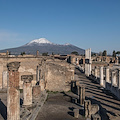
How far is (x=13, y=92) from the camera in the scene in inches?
297

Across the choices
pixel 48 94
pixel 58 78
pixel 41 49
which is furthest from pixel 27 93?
pixel 41 49

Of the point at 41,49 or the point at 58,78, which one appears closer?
the point at 58,78

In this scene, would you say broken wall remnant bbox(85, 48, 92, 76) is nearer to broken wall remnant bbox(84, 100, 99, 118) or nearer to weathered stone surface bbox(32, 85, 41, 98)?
weathered stone surface bbox(32, 85, 41, 98)

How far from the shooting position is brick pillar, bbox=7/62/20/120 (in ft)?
24.7

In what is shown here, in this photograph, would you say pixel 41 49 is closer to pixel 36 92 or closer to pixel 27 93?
pixel 36 92

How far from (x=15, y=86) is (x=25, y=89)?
3.51 metres

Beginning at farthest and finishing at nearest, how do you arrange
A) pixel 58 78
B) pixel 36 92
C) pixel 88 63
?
1. pixel 88 63
2. pixel 58 78
3. pixel 36 92

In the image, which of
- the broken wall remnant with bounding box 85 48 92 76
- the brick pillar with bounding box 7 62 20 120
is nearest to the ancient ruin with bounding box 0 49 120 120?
the brick pillar with bounding box 7 62 20 120

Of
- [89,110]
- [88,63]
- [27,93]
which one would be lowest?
[89,110]

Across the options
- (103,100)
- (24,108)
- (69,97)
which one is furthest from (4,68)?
(103,100)

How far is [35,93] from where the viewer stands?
501 inches

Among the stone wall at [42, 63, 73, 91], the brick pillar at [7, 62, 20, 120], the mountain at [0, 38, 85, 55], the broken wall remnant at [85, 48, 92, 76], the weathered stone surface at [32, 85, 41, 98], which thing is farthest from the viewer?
the mountain at [0, 38, 85, 55]

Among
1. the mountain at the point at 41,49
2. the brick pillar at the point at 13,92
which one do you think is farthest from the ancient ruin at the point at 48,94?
the mountain at the point at 41,49

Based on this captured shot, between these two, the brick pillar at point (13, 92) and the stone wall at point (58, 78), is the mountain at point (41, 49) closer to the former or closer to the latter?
the stone wall at point (58, 78)
